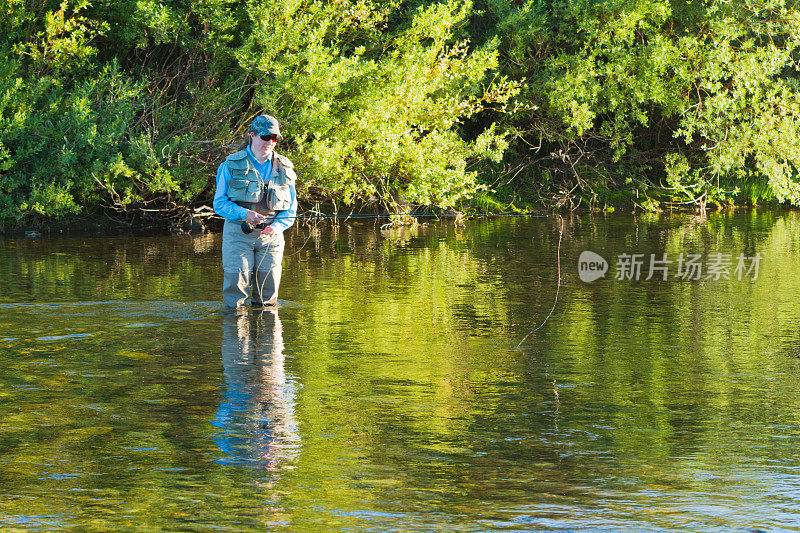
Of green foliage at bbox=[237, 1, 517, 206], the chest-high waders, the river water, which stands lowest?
the river water

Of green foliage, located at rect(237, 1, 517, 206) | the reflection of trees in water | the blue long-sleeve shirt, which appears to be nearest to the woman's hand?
the blue long-sleeve shirt

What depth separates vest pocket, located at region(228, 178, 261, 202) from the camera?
9227mm

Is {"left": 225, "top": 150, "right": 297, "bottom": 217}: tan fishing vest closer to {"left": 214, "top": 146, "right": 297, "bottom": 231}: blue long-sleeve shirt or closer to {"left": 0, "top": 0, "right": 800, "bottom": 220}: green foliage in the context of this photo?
{"left": 214, "top": 146, "right": 297, "bottom": 231}: blue long-sleeve shirt

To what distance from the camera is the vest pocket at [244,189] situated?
9.23m

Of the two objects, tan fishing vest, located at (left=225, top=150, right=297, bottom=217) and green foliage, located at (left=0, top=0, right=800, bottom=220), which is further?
green foliage, located at (left=0, top=0, right=800, bottom=220)

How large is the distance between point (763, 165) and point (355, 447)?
17.7 m

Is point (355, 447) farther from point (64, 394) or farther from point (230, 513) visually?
point (64, 394)

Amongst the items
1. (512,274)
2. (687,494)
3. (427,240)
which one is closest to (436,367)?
(687,494)

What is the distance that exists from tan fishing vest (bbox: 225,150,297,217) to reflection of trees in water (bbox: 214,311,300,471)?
110 cm

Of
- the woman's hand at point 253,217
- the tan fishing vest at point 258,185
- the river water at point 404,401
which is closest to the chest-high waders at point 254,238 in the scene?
the tan fishing vest at point 258,185

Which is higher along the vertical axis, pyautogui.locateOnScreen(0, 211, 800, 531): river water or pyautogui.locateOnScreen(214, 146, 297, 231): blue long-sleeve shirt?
pyautogui.locateOnScreen(214, 146, 297, 231): blue long-sleeve shirt

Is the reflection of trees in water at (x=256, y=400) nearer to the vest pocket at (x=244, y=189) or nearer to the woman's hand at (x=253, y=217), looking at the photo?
the woman's hand at (x=253, y=217)

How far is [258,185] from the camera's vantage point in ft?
30.4

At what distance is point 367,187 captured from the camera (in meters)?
18.9
